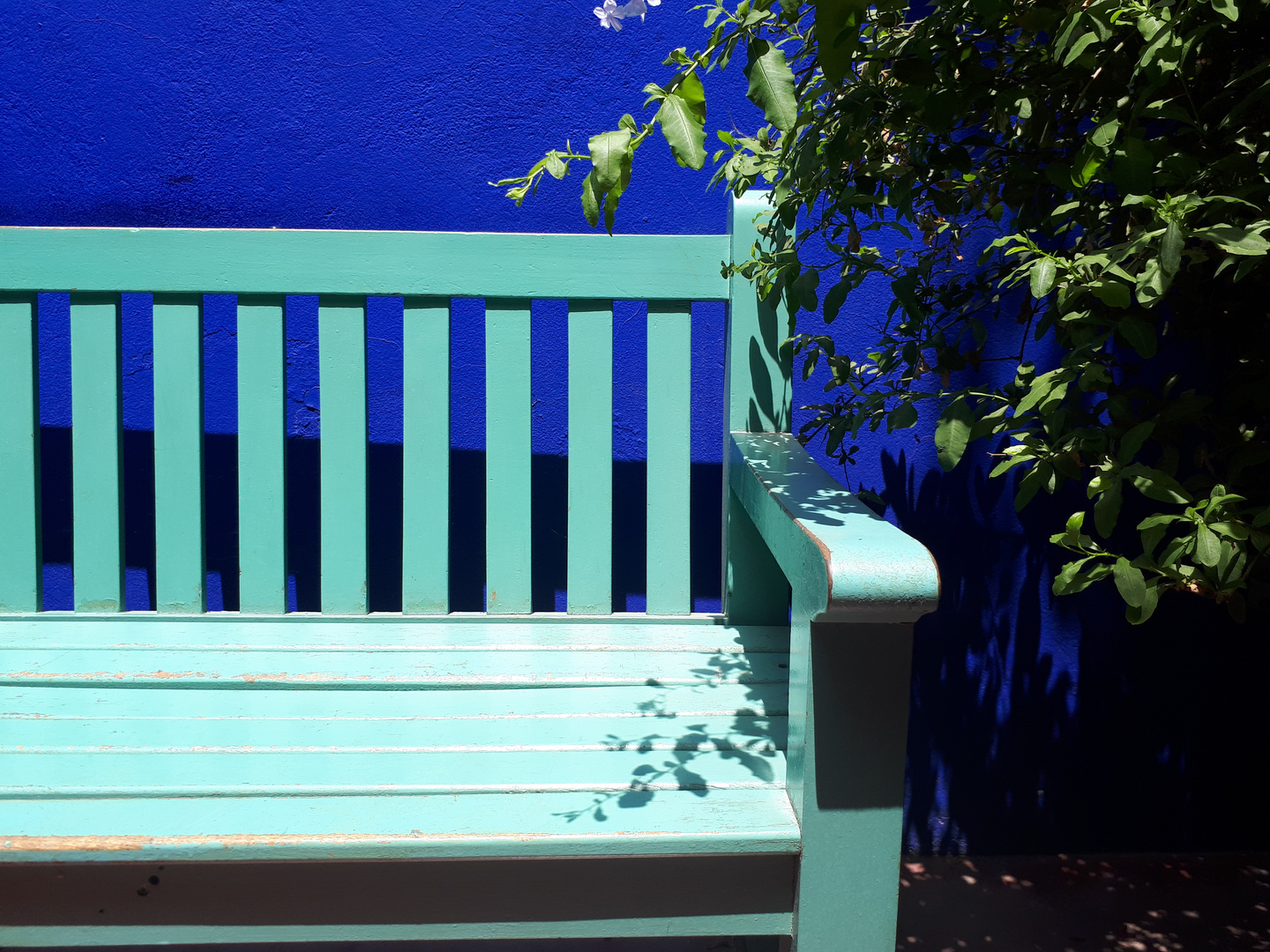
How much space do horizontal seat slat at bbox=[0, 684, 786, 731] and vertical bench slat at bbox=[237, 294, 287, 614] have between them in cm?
35

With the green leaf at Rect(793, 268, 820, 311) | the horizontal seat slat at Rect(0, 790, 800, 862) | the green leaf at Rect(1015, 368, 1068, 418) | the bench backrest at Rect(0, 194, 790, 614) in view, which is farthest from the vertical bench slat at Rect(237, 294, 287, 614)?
the green leaf at Rect(1015, 368, 1068, 418)

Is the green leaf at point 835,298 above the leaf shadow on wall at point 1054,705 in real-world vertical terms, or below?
above

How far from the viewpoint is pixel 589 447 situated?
1.76 metres

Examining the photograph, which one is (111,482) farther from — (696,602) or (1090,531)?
(1090,531)

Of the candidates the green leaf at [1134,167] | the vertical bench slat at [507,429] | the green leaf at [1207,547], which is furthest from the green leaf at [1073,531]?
the vertical bench slat at [507,429]

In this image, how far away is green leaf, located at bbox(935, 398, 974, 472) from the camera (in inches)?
45.6

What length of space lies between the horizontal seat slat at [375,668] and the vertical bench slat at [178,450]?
22 cm

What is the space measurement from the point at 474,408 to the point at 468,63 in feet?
2.48

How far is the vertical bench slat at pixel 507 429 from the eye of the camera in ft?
5.68

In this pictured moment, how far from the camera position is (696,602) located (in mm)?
2201

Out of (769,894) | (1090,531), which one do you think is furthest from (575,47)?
(769,894)

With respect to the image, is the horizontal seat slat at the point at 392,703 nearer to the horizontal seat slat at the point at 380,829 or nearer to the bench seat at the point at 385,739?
the bench seat at the point at 385,739

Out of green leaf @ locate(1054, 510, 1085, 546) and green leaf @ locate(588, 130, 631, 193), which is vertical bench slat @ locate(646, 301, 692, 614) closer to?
green leaf @ locate(1054, 510, 1085, 546)

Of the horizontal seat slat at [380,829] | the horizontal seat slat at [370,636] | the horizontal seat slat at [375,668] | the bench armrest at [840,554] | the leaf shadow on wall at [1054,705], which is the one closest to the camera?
the bench armrest at [840,554]
